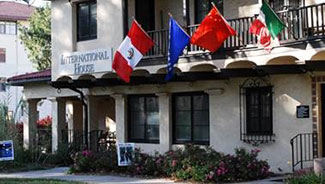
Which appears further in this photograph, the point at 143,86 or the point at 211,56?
the point at 143,86

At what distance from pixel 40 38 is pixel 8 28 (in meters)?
15.8

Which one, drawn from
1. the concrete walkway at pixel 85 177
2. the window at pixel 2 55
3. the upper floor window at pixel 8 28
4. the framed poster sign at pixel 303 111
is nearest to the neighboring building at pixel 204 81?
the framed poster sign at pixel 303 111

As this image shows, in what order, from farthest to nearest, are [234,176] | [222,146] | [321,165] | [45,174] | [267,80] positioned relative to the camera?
[45,174]
[222,146]
[267,80]
[234,176]
[321,165]

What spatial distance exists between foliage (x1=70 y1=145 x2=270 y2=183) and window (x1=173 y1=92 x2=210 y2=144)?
2.03 m

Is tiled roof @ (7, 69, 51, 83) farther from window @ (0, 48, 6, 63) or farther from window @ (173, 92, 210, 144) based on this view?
window @ (0, 48, 6, 63)

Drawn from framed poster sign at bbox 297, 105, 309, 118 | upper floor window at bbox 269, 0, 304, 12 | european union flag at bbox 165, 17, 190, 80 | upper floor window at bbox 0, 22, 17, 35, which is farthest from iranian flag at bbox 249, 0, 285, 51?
upper floor window at bbox 0, 22, 17, 35

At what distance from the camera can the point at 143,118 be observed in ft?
72.5

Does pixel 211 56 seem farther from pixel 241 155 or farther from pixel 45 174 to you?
pixel 45 174

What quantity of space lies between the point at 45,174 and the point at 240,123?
6719mm

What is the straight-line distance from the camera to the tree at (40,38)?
41.1 metres

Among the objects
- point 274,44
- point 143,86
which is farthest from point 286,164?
point 143,86

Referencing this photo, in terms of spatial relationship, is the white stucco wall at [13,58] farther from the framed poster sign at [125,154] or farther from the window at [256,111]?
the window at [256,111]

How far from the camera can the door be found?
20953 millimetres

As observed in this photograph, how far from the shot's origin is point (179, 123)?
20734 mm
